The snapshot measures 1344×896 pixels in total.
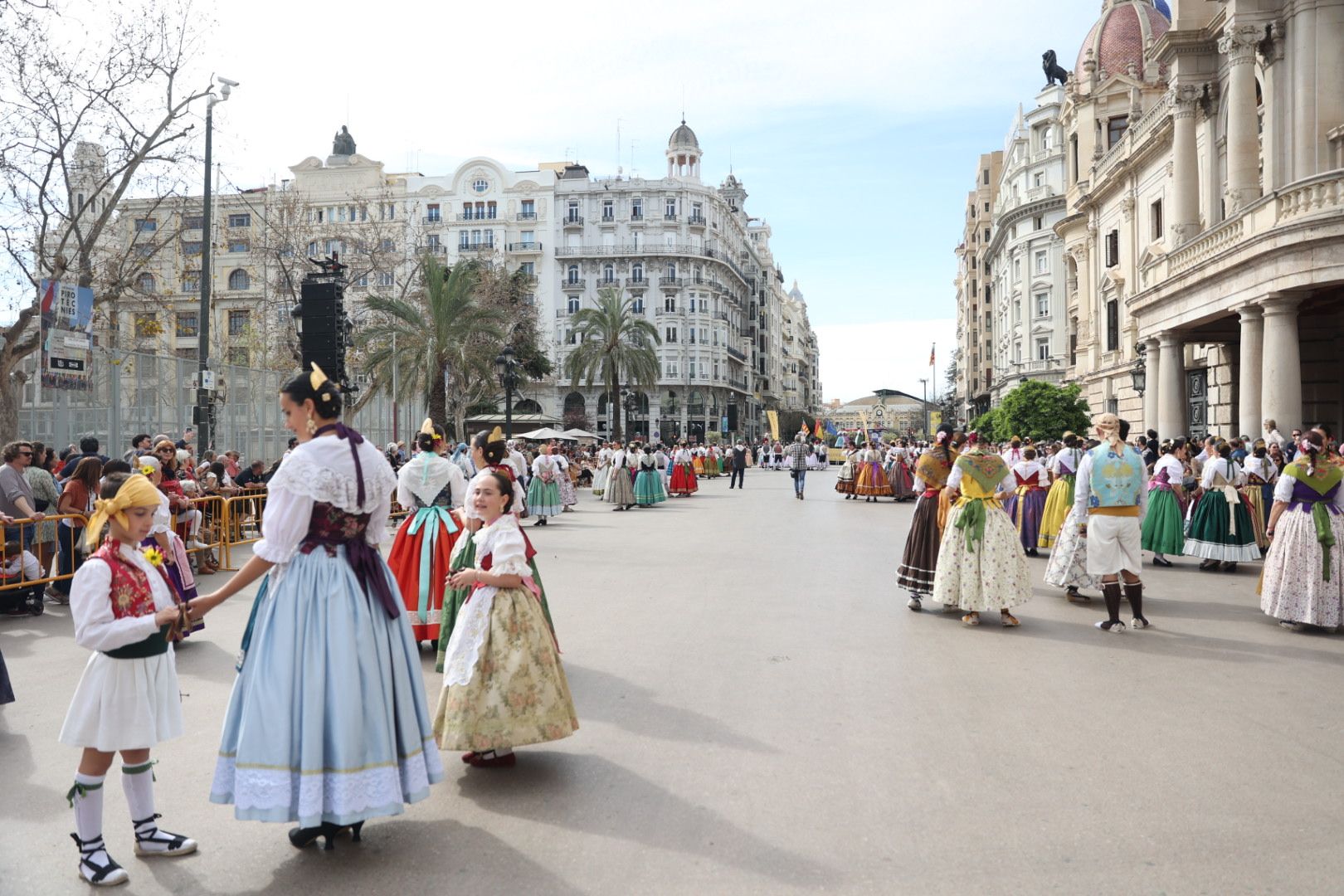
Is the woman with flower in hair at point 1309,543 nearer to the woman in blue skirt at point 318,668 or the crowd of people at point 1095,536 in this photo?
the crowd of people at point 1095,536

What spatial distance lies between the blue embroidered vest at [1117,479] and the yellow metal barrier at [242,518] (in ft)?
36.1

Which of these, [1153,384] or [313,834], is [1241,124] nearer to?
[1153,384]

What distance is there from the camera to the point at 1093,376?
144 feet

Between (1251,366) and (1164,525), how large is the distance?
29.9ft

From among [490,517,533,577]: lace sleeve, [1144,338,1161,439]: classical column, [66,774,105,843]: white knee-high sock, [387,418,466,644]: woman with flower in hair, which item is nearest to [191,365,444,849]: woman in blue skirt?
[66,774,105,843]: white knee-high sock

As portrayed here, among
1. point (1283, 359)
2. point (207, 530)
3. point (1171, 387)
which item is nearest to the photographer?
point (207, 530)

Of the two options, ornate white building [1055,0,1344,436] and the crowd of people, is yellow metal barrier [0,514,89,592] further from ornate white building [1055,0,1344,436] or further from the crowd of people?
ornate white building [1055,0,1344,436]

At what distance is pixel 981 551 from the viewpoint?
A: 9023 millimetres

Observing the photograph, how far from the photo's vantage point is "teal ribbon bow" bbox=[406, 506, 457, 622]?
782 cm

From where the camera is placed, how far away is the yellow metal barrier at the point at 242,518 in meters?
14.4

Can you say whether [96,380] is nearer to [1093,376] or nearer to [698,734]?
[698,734]

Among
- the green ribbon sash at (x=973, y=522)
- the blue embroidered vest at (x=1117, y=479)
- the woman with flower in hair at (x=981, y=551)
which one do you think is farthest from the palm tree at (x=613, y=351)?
the blue embroidered vest at (x=1117, y=479)

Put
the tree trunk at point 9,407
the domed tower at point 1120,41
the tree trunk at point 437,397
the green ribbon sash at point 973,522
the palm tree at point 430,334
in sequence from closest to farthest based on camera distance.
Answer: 1. the green ribbon sash at point 973,522
2. the tree trunk at point 9,407
3. the palm tree at point 430,334
4. the tree trunk at point 437,397
5. the domed tower at point 1120,41

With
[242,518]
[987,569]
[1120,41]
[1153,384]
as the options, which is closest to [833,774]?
[987,569]
